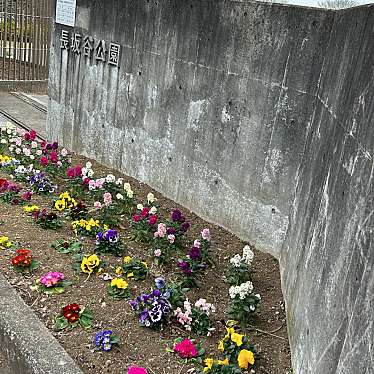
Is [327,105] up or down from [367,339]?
up

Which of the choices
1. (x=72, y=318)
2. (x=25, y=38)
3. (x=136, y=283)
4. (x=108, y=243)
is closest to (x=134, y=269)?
(x=136, y=283)

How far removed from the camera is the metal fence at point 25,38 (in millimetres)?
12750

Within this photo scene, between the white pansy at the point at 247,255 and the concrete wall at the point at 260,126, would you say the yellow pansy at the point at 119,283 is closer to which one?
the white pansy at the point at 247,255

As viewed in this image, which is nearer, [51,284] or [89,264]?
[51,284]

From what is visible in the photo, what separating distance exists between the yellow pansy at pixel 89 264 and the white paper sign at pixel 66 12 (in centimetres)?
441

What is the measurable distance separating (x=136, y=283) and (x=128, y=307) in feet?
1.13

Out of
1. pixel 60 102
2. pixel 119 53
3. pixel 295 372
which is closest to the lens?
pixel 295 372

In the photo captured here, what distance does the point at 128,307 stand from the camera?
12.1 feet

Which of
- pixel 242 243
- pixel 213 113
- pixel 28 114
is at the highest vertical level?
pixel 213 113

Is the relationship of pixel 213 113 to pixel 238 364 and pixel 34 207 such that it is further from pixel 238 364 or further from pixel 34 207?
pixel 238 364

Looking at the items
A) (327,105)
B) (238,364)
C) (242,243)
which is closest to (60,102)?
(242,243)

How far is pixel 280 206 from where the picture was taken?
4.50 m

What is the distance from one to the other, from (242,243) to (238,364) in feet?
6.09

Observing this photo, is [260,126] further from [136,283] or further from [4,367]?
[4,367]
